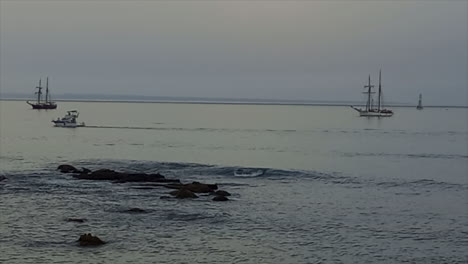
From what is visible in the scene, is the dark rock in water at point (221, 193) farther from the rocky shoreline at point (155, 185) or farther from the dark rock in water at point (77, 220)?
the dark rock in water at point (77, 220)

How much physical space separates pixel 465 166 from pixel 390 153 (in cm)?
1397

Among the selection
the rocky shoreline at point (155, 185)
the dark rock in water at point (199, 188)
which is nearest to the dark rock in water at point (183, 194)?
the rocky shoreline at point (155, 185)

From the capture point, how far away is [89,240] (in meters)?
23.8

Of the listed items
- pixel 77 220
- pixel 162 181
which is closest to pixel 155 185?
pixel 162 181

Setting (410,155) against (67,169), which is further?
(410,155)

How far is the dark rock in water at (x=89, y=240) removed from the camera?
23.7 meters

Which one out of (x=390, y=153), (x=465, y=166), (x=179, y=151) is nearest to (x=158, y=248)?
(x=465, y=166)

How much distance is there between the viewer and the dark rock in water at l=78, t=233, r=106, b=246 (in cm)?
2370

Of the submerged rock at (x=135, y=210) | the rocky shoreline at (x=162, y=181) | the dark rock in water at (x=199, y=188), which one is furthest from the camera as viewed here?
the dark rock in water at (x=199, y=188)

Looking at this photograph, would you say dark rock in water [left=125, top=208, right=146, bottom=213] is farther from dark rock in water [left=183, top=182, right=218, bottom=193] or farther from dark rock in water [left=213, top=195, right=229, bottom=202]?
dark rock in water [left=183, top=182, right=218, bottom=193]

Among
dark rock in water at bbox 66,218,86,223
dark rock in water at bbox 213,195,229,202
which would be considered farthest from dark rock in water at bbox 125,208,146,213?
dark rock in water at bbox 213,195,229,202

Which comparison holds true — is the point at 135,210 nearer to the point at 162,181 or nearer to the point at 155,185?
the point at 155,185

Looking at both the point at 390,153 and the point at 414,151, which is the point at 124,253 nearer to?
the point at 390,153

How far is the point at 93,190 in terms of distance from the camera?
38.1 m
